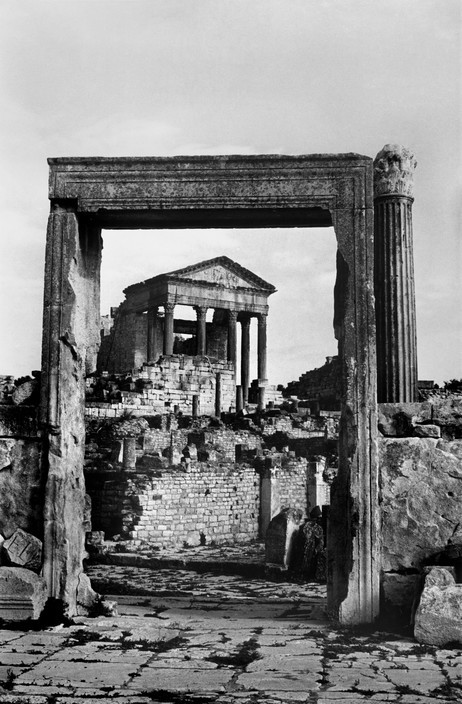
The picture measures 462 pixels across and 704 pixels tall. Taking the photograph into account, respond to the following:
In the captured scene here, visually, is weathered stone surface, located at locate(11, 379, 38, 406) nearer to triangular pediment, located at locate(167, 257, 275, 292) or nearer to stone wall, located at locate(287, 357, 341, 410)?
stone wall, located at locate(287, 357, 341, 410)

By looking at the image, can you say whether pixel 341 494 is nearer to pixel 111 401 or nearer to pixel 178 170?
pixel 178 170

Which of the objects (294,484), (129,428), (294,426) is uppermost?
(294,426)

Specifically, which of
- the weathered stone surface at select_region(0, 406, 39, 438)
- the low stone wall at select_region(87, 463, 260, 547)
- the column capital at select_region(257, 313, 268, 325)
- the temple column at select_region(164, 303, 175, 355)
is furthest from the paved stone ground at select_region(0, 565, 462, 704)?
the column capital at select_region(257, 313, 268, 325)

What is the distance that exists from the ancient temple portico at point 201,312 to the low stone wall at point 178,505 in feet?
71.4

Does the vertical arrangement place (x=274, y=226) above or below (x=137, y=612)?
above

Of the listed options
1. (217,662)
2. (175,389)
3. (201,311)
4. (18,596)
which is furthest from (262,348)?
(217,662)

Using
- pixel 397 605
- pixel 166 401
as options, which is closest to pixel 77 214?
pixel 397 605

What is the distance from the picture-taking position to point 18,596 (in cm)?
699

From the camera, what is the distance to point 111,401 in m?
28.0

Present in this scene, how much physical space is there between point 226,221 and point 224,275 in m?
35.7

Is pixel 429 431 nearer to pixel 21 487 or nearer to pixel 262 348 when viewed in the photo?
pixel 21 487

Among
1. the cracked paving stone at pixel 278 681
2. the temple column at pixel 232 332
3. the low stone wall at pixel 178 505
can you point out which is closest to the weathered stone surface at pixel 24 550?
the cracked paving stone at pixel 278 681

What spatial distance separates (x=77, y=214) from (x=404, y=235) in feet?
9.73

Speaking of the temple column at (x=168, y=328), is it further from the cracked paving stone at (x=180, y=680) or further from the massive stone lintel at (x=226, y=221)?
the cracked paving stone at (x=180, y=680)
